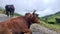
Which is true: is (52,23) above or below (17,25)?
below

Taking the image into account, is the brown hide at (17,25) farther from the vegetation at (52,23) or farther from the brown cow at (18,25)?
the vegetation at (52,23)

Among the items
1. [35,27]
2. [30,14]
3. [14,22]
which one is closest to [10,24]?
[14,22]

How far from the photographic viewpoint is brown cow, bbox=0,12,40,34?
1133 cm

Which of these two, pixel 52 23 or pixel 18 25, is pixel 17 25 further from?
pixel 52 23

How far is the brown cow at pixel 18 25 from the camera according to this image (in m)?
11.3

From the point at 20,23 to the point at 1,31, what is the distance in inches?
44.0

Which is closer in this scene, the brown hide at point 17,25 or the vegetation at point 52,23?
the brown hide at point 17,25

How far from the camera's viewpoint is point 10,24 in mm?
11633

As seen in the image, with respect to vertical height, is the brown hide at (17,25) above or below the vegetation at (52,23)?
above

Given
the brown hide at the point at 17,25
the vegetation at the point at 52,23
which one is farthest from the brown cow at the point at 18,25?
the vegetation at the point at 52,23

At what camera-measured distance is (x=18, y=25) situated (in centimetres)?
1188

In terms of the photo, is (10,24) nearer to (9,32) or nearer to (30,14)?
(9,32)

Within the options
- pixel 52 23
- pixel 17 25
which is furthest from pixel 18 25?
pixel 52 23

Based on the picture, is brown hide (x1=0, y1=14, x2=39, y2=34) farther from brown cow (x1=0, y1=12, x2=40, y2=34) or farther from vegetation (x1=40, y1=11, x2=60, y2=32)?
vegetation (x1=40, y1=11, x2=60, y2=32)
